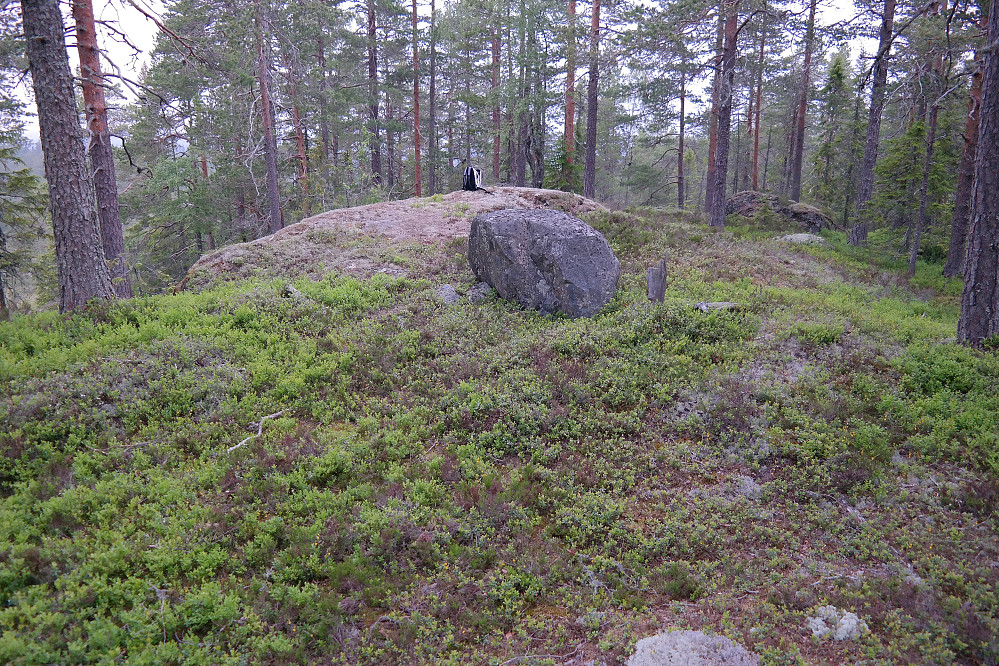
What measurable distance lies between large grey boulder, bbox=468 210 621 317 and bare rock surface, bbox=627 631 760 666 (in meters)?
6.91

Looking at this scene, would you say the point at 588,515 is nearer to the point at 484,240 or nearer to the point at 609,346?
the point at 609,346

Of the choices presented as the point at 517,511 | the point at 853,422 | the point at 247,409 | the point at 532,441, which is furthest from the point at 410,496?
the point at 853,422

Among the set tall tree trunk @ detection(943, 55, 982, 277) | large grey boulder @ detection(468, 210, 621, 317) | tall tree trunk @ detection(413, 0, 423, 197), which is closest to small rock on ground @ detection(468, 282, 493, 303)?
large grey boulder @ detection(468, 210, 621, 317)

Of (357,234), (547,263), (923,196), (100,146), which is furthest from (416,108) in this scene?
(923,196)

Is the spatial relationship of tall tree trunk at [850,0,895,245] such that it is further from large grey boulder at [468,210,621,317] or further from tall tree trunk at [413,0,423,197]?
tall tree trunk at [413,0,423,197]

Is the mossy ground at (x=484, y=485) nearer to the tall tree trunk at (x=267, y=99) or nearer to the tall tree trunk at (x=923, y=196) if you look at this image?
the tall tree trunk at (x=923, y=196)

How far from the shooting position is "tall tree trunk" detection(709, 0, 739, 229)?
16.6 metres

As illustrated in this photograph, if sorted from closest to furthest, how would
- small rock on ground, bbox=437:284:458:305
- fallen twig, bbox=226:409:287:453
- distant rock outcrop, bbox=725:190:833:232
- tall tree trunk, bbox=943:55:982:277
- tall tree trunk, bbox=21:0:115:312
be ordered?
1. fallen twig, bbox=226:409:287:453
2. tall tree trunk, bbox=21:0:115:312
3. small rock on ground, bbox=437:284:458:305
4. tall tree trunk, bbox=943:55:982:277
5. distant rock outcrop, bbox=725:190:833:232

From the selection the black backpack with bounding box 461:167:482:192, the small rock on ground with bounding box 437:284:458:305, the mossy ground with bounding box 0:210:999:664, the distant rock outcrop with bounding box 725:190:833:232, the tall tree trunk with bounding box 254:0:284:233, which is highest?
the tall tree trunk with bounding box 254:0:284:233

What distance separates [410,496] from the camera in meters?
5.88

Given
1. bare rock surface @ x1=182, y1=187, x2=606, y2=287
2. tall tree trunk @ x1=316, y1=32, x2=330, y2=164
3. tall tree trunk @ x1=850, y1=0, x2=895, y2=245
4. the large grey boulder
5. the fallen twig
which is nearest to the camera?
the fallen twig

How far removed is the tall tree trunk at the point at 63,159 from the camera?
26.6 feet

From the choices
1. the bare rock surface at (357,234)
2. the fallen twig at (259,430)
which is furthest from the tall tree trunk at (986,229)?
the fallen twig at (259,430)

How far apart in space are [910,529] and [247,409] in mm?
8159
